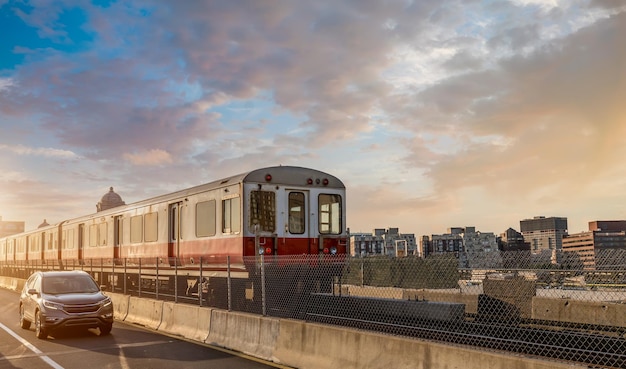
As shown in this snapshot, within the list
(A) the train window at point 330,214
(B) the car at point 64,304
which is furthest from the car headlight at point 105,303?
(A) the train window at point 330,214

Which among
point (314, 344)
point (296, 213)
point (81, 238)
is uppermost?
point (296, 213)

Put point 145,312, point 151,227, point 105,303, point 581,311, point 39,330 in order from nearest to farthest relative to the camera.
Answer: point 39,330 → point 105,303 → point 581,311 → point 145,312 → point 151,227

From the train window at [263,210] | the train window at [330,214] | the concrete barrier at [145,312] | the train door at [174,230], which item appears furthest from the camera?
the train door at [174,230]

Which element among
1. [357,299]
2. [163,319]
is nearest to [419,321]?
[357,299]

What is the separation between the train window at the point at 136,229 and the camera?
2306cm

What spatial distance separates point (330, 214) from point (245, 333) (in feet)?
22.5

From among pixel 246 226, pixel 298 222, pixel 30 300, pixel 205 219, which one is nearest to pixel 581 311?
pixel 298 222

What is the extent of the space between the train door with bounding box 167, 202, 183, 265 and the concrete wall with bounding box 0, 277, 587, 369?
4433 mm

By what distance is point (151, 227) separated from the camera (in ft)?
72.0

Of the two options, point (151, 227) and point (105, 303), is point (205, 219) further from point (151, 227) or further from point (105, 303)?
point (151, 227)

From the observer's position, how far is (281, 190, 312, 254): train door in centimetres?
1695

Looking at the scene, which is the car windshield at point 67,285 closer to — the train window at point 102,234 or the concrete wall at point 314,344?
the concrete wall at point 314,344

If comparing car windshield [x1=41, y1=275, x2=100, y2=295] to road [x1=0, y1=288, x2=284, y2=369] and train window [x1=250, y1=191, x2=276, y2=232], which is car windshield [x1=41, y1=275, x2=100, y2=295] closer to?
road [x1=0, y1=288, x2=284, y2=369]

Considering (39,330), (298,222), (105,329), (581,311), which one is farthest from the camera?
(298,222)
